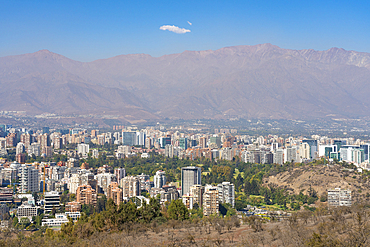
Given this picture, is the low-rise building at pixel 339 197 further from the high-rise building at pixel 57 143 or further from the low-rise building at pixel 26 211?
the high-rise building at pixel 57 143

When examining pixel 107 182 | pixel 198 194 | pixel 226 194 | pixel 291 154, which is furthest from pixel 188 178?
pixel 291 154

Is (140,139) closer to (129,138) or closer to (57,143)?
(129,138)

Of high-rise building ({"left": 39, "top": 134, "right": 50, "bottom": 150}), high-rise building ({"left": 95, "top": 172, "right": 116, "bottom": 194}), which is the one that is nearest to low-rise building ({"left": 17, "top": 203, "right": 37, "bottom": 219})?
high-rise building ({"left": 95, "top": 172, "right": 116, "bottom": 194})

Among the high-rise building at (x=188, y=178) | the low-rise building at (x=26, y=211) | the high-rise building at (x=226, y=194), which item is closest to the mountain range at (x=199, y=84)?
the high-rise building at (x=188, y=178)

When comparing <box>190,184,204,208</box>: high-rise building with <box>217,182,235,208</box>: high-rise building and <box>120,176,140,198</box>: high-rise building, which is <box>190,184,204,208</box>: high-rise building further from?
<box>120,176,140,198</box>: high-rise building

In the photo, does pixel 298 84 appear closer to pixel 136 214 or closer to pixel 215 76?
pixel 215 76

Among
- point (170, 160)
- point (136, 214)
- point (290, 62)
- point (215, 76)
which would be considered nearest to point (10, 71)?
point (215, 76)
